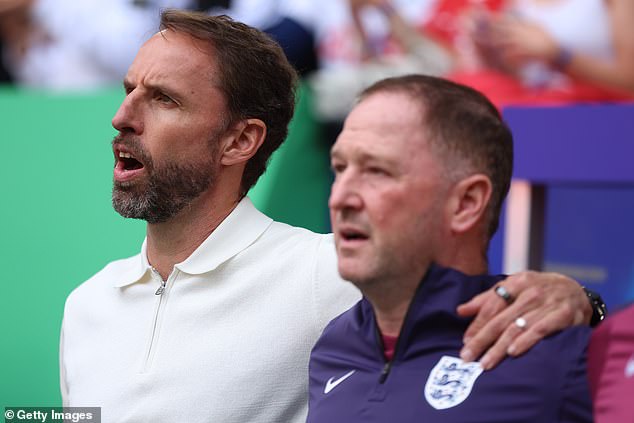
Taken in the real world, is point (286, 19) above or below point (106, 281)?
above

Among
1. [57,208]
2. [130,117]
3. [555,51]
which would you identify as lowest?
[57,208]

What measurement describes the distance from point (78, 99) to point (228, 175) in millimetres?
2279

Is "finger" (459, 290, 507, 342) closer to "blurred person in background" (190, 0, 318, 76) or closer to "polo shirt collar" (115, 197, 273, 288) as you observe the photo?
"polo shirt collar" (115, 197, 273, 288)

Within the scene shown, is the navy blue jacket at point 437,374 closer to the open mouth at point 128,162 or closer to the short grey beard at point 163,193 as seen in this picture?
the short grey beard at point 163,193

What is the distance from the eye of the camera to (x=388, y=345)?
183cm

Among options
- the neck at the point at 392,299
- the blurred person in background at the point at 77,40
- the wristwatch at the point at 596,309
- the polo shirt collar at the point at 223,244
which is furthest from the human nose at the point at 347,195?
the blurred person in background at the point at 77,40

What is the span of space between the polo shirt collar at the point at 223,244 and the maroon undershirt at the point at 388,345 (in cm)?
59

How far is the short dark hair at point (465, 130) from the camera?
5.80 ft

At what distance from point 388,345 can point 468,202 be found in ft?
0.94

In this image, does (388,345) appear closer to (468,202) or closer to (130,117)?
(468,202)

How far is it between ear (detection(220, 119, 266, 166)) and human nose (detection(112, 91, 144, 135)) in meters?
0.21

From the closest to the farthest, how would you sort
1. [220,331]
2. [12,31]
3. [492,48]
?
1. [220,331]
2. [492,48]
3. [12,31]

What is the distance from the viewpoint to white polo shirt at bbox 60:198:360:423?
217cm

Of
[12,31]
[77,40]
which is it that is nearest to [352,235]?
[77,40]
